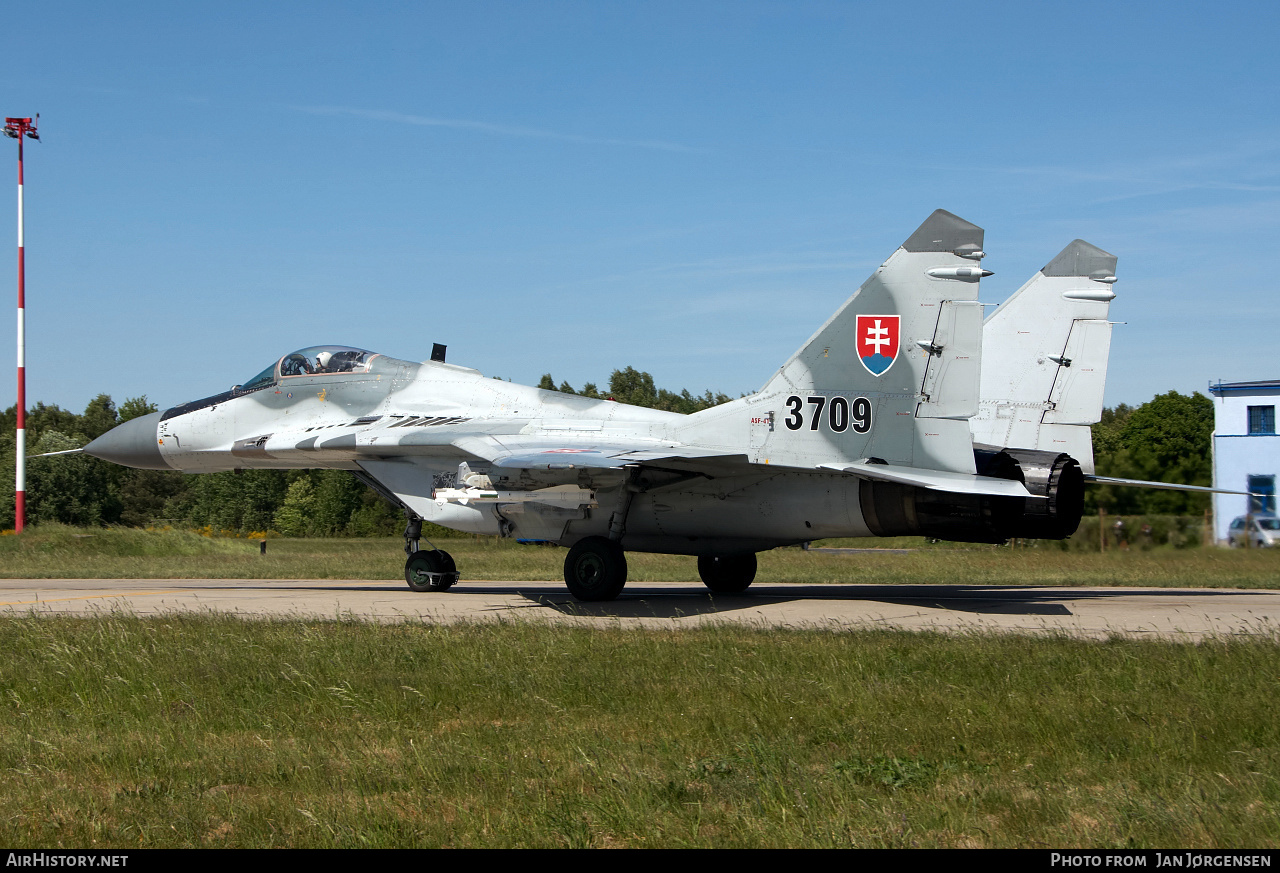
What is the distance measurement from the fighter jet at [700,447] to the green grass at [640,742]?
12.7ft

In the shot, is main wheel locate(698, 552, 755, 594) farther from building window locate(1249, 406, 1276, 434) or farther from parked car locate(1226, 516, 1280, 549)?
building window locate(1249, 406, 1276, 434)

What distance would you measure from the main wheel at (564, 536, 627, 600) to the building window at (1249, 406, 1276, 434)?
2231 cm

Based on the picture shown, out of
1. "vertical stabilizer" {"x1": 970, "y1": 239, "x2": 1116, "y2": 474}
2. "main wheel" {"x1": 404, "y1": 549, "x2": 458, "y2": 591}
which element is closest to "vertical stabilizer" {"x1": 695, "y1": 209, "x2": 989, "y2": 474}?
"vertical stabilizer" {"x1": 970, "y1": 239, "x2": 1116, "y2": 474}

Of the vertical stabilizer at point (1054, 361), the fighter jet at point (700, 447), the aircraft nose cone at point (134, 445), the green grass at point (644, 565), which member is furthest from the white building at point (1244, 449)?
the aircraft nose cone at point (134, 445)

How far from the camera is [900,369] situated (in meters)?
13.3

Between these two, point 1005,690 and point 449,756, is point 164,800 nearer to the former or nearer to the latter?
point 449,756

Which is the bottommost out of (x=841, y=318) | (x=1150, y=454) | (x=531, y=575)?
(x=531, y=575)

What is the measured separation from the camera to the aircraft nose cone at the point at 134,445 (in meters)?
17.3

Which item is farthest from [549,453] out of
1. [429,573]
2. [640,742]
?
[640,742]

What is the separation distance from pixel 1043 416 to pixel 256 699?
12808 millimetres

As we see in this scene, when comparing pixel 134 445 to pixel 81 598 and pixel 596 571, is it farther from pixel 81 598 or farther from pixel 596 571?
pixel 596 571

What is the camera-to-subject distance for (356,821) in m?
4.62

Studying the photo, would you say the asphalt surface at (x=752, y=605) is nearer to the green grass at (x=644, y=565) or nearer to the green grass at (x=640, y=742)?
the green grass at (x=644, y=565)
